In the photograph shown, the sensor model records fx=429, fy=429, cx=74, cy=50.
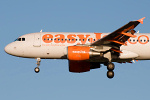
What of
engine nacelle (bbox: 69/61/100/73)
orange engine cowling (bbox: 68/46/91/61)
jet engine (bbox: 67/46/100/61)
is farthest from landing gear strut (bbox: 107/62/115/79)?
engine nacelle (bbox: 69/61/100/73)

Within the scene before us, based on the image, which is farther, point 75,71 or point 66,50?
point 75,71

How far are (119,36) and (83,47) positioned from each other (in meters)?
3.64

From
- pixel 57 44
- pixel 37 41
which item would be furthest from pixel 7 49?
pixel 57 44

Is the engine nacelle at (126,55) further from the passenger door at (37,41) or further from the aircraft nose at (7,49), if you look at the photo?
the aircraft nose at (7,49)

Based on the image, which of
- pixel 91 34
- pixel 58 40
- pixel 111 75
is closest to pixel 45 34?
pixel 58 40

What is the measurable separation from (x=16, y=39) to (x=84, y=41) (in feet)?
24.8

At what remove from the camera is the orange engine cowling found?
41062 mm

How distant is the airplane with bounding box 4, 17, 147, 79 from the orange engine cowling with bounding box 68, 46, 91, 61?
96 mm

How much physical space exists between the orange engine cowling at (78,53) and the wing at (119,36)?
48.6 inches

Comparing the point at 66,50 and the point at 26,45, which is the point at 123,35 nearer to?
the point at 66,50

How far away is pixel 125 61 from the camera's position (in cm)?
4547

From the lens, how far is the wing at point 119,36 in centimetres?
3900

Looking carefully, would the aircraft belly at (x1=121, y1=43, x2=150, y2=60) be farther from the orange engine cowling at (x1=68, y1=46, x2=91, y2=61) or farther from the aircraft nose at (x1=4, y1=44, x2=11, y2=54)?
the aircraft nose at (x1=4, y1=44, x2=11, y2=54)

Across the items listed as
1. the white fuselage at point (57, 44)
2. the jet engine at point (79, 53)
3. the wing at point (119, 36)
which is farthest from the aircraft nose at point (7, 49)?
the wing at point (119, 36)
